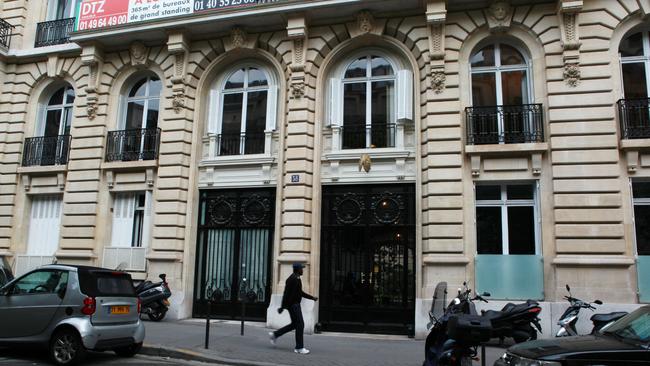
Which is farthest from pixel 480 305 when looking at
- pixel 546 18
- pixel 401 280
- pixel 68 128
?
pixel 68 128

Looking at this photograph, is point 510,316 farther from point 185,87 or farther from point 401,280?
point 185,87

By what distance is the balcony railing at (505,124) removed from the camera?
12.9 metres

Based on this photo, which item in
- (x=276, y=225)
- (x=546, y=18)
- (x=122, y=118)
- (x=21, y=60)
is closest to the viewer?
(x=546, y=18)

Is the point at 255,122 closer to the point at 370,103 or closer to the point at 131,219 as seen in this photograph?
the point at 370,103

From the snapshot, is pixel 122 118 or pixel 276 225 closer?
pixel 276 225

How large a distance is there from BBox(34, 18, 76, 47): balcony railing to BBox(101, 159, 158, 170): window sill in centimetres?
515

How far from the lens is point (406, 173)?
13633 mm

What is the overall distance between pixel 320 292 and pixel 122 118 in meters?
8.91

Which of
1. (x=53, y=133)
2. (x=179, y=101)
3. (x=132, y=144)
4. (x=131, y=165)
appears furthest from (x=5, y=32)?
(x=179, y=101)

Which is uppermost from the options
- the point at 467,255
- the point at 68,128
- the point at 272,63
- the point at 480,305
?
the point at 272,63

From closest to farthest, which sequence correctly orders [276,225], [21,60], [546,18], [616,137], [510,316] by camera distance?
1. [510,316]
2. [616,137]
3. [546,18]
4. [276,225]
5. [21,60]

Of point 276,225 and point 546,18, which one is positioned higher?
point 546,18

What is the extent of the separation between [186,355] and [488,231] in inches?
309

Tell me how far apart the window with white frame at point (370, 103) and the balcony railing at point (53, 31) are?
9906 mm
